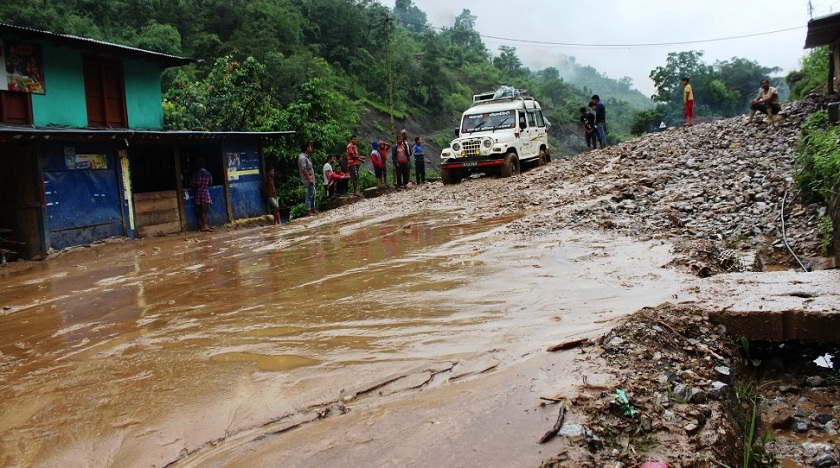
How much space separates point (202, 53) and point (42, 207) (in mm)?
23944

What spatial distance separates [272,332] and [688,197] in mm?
6875

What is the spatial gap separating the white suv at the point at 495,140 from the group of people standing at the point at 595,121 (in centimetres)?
166

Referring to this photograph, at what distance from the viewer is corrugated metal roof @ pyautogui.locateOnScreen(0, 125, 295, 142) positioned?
9932mm

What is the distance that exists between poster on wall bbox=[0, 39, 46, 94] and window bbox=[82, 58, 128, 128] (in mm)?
1238

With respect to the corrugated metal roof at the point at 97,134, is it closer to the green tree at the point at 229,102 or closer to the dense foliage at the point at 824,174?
the green tree at the point at 229,102

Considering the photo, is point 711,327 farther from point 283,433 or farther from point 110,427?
point 110,427

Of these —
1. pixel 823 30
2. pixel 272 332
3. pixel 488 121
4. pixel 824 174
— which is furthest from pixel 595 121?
pixel 272 332

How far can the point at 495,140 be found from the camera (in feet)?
51.3

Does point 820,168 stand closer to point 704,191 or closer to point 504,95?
point 704,191

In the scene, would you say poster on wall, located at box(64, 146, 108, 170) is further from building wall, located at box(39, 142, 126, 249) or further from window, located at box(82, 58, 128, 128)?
window, located at box(82, 58, 128, 128)

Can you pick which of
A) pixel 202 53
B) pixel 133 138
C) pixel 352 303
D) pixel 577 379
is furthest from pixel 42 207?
pixel 202 53

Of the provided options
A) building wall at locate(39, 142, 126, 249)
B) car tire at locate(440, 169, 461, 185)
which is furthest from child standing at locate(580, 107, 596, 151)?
building wall at locate(39, 142, 126, 249)

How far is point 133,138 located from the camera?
1238 centimetres

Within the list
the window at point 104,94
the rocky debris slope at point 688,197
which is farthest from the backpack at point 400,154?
the window at point 104,94
